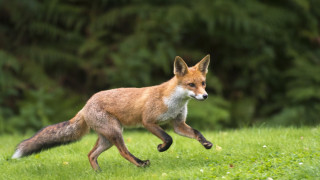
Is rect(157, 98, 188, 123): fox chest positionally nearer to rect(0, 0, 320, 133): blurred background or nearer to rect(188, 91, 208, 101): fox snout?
rect(188, 91, 208, 101): fox snout

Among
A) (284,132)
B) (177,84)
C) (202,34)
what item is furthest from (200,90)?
(202,34)

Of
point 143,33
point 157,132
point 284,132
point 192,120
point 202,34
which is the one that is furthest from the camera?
point 202,34

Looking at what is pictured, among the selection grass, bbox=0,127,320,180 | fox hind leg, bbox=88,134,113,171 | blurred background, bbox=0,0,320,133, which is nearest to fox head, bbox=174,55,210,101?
grass, bbox=0,127,320,180

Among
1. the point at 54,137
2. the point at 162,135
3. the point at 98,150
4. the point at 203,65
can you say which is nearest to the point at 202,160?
the point at 162,135

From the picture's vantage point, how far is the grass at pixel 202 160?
5028mm

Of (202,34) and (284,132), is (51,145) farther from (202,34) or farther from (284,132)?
(202,34)

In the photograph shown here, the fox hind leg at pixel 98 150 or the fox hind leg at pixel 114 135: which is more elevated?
the fox hind leg at pixel 114 135

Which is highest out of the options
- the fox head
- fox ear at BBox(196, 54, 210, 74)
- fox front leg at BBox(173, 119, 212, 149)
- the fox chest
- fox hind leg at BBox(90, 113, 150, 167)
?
fox ear at BBox(196, 54, 210, 74)

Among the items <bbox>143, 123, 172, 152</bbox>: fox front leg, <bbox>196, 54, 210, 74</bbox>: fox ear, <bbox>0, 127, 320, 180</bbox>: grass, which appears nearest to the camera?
<bbox>0, 127, 320, 180</bbox>: grass

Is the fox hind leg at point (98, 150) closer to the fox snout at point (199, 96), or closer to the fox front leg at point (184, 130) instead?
the fox front leg at point (184, 130)

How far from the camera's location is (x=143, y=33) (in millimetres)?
11414

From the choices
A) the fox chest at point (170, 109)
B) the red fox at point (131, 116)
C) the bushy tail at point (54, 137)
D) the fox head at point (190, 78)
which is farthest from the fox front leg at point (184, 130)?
the bushy tail at point (54, 137)

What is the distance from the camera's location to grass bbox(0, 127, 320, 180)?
16.5 feet

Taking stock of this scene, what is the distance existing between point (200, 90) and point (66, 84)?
26.1 ft
